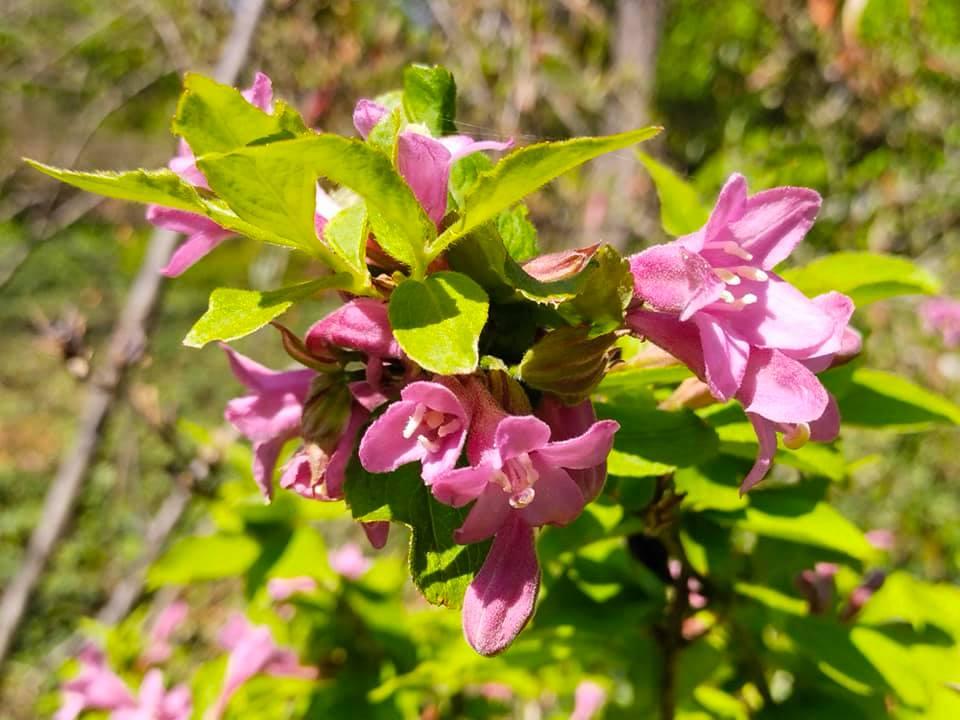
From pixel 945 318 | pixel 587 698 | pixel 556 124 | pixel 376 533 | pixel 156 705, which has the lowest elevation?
pixel 945 318

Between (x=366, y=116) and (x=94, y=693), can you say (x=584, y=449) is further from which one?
(x=94, y=693)

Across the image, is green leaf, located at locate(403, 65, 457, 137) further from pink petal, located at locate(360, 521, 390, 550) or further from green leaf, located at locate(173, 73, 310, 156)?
pink petal, located at locate(360, 521, 390, 550)

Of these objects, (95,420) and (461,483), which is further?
(95,420)

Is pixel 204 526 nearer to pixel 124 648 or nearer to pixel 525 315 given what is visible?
pixel 124 648

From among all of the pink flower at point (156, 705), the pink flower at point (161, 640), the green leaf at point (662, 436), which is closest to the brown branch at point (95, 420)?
the pink flower at point (161, 640)

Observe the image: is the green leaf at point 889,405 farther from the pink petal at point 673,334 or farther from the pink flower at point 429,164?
the pink flower at point 429,164

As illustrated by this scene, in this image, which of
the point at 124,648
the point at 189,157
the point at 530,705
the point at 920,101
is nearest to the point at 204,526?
the point at 124,648

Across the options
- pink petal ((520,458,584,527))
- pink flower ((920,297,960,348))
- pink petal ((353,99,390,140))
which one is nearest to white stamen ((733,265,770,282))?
pink petal ((520,458,584,527))

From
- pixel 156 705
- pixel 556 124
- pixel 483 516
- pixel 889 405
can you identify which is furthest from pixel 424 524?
pixel 556 124
